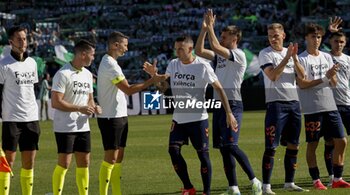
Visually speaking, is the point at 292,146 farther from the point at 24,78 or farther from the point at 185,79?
the point at 24,78

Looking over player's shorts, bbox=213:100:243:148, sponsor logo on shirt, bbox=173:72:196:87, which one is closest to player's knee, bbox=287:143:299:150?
player's shorts, bbox=213:100:243:148

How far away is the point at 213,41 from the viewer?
12727 millimetres

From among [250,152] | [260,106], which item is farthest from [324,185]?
[260,106]

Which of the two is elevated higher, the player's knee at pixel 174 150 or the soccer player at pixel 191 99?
the soccer player at pixel 191 99

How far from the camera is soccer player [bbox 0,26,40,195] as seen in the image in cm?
1235

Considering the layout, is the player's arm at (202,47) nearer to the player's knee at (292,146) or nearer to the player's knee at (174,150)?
the player's knee at (174,150)

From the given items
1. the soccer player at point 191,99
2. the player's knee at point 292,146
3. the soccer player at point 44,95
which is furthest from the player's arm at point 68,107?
the soccer player at point 44,95

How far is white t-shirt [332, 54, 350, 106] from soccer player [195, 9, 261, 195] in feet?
6.80

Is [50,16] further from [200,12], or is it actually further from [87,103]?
[87,103]

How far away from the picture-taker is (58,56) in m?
41.2

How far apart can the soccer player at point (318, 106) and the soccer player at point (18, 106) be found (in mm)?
4119

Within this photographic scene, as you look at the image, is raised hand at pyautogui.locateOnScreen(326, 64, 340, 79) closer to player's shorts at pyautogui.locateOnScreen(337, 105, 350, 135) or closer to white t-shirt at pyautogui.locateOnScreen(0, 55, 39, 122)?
player's shorts at pyautogui.locateOnScreen(337, 105, 350, 135)

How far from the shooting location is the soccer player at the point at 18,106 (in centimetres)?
1235

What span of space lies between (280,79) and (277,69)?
41 centimetres
